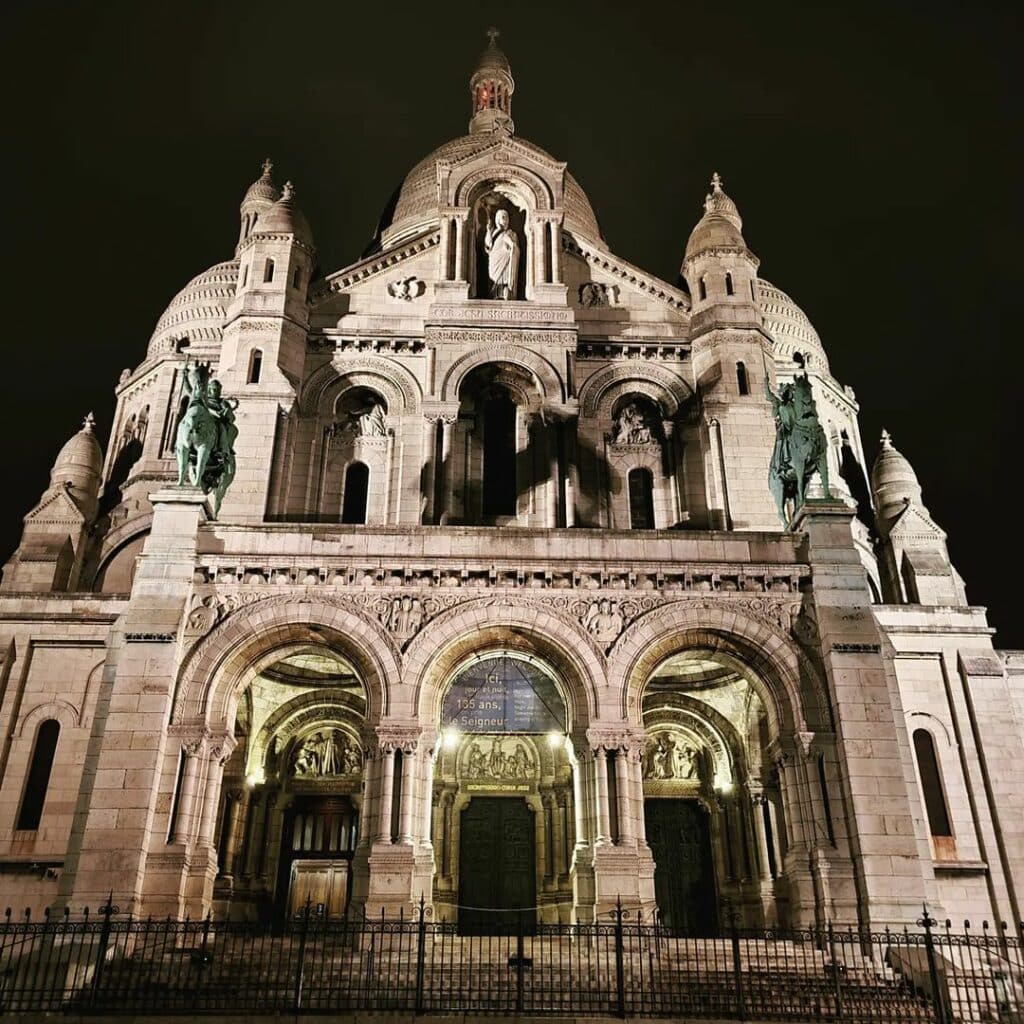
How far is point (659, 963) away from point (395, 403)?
18702mm

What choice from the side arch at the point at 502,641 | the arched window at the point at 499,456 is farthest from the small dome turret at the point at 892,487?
the side arch at the point at 502,641

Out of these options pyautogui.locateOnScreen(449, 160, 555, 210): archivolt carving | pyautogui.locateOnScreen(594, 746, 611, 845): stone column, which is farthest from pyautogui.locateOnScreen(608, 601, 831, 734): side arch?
pyautogui.locateOnScreen(449, 160, 555, 210): archivolt carving

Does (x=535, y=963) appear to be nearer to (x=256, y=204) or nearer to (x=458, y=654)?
(x=458, y=654)

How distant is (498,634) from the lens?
21.9 meters

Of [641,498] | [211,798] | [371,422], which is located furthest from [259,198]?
[211,798]

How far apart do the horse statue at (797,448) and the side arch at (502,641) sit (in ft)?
21.7

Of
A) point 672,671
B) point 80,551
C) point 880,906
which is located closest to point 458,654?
point 672,671

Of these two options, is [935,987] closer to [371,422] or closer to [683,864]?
[683,864]

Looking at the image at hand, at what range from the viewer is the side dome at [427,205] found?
127ft

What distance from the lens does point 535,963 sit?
55.1ft

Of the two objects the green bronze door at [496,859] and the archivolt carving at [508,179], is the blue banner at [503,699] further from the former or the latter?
the archivolt carving at [508,179]

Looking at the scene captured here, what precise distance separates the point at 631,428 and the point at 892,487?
43.2 ft

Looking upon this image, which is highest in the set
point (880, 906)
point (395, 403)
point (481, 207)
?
point (481, 207)

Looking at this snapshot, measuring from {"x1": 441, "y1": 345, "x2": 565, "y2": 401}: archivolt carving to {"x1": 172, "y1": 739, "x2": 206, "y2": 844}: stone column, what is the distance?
498 inches
